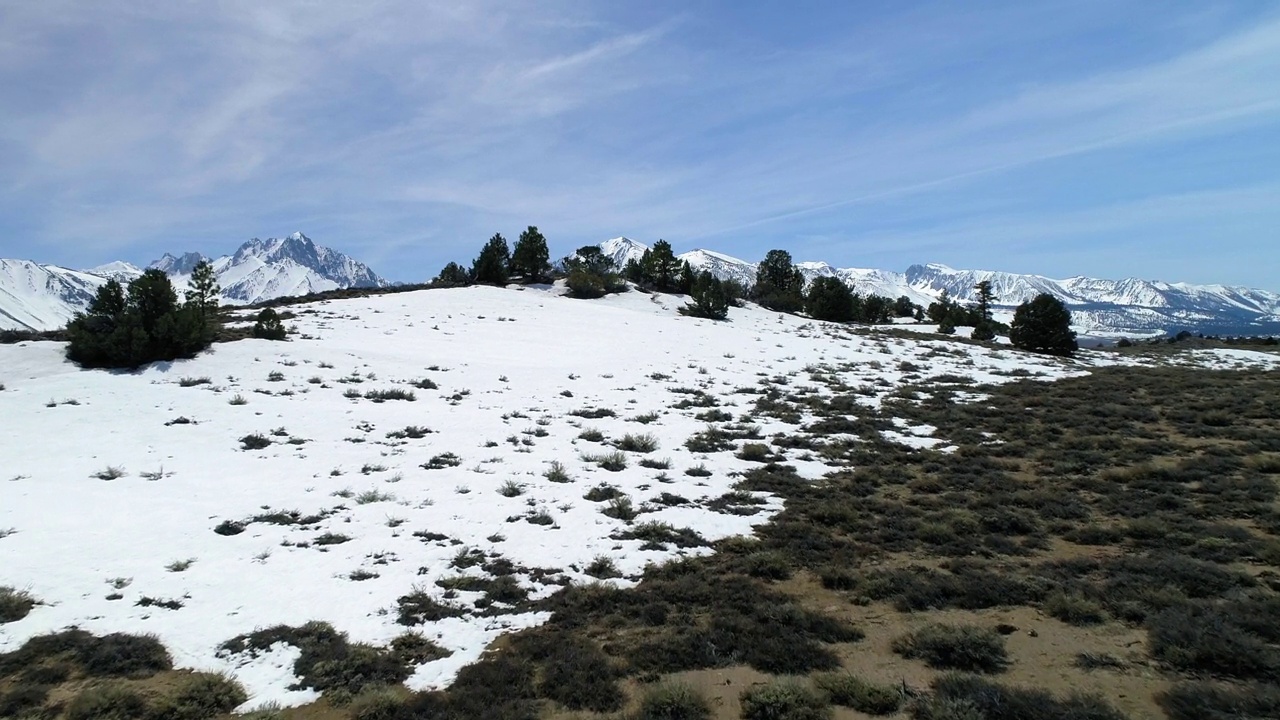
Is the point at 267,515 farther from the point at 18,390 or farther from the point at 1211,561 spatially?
the point at 1211,561

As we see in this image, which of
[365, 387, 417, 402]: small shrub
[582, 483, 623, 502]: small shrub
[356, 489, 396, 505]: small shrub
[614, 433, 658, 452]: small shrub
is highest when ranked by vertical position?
[365, 387, 417, 402]: small shrub

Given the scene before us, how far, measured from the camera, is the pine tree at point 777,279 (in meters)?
69.2

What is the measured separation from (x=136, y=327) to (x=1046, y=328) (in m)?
47.8

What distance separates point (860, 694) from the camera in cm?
580

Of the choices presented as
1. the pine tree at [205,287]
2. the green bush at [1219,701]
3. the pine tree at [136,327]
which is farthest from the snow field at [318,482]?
the pine tree at [205,287]

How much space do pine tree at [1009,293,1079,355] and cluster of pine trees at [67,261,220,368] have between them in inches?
1803

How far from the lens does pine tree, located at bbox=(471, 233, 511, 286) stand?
190 feet

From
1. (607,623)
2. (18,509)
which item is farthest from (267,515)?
(607,623)

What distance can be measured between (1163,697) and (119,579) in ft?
41.5

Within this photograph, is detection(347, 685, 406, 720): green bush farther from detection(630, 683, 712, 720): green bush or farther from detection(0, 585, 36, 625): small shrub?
detection(0, 585, 36, 625): small shrub

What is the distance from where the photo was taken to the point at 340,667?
664 centimetres

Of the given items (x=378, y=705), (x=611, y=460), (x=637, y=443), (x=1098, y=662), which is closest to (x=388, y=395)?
(x=637, y=443)

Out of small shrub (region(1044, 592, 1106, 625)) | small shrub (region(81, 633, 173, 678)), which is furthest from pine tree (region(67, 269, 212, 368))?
small shrub (region(1044, 592, 1106, 625))

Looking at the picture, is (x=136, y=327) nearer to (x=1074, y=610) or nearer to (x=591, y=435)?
(x=591, y=435)
